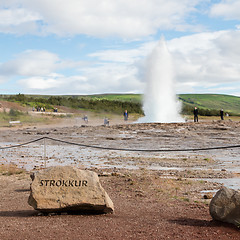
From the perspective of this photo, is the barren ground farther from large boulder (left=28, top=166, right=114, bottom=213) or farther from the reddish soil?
large boulder (left=28, top=166, right=114, bottom=213)

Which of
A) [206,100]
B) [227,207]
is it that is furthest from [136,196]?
[206,100]

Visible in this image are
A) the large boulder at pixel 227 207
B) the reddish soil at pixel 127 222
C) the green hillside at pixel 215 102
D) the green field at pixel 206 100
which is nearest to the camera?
the reddish soil at pixel 127 222

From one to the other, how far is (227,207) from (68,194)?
9.28ft

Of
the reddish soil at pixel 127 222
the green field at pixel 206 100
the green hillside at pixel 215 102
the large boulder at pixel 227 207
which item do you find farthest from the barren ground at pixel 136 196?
the green hillside at pixel 215 102

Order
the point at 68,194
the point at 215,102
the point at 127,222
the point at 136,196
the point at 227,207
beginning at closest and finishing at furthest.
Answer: the point at 227,207, the point at 127,222, the point at 68,194, the point at 136,196, the point at 215,102

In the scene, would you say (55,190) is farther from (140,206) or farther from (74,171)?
(140,206)

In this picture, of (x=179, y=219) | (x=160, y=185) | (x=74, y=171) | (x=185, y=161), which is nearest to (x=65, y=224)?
(x=74, y=171)

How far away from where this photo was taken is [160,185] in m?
10.6

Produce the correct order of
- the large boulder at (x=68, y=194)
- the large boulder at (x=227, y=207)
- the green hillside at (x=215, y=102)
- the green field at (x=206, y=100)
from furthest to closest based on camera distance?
1. the green field at (x=206, y=100)
2. the green hillside at (x=215, y=102)
3. the large boulder at (x=68, y=194)
4. the large boulder at (x=227, y=207)

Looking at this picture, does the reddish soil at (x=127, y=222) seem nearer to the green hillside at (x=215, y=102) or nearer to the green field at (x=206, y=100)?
the green field at (x=206, y=100)

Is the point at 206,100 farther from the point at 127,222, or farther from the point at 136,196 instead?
the point at 127,222

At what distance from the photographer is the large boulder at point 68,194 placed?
23.2 ft

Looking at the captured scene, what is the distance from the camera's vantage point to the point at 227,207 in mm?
6449

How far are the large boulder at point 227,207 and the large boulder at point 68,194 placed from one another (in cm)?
192
